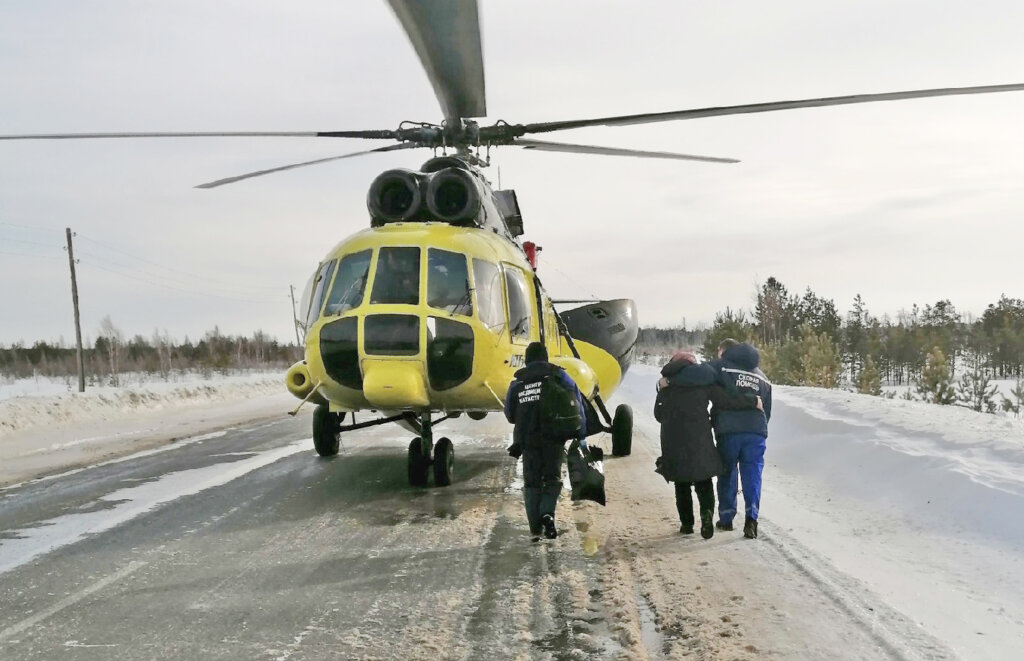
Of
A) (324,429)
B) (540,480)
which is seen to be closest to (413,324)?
(540,480)

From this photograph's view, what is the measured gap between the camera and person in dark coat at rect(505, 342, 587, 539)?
229 inches

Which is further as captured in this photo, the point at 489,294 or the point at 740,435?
the point at 489,294

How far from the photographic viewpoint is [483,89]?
6.83 m

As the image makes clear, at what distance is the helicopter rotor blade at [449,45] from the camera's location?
4427mm

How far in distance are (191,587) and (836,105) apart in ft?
20.6

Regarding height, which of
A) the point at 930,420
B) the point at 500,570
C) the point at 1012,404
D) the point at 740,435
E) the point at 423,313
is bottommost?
the point at 1012,404

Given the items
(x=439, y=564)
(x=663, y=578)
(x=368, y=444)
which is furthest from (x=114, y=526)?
(x=368, y=444)

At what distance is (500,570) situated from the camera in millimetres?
4949

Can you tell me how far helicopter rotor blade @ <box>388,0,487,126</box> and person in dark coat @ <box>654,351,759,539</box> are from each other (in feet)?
9.93

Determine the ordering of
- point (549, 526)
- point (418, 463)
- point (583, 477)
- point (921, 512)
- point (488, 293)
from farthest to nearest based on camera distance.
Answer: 1. point (418, 463)
2. point (488, 293)
3. point (921, 512)
4. point (583, 477)
5. point (549, 526)

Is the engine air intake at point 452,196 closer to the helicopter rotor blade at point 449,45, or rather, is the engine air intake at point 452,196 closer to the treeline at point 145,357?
the helicopter rotor blade at point 449,45

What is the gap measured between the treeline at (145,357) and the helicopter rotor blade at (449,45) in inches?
2380

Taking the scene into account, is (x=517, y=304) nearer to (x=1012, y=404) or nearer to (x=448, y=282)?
(x=448, y=282)

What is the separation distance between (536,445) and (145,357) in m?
88.9
